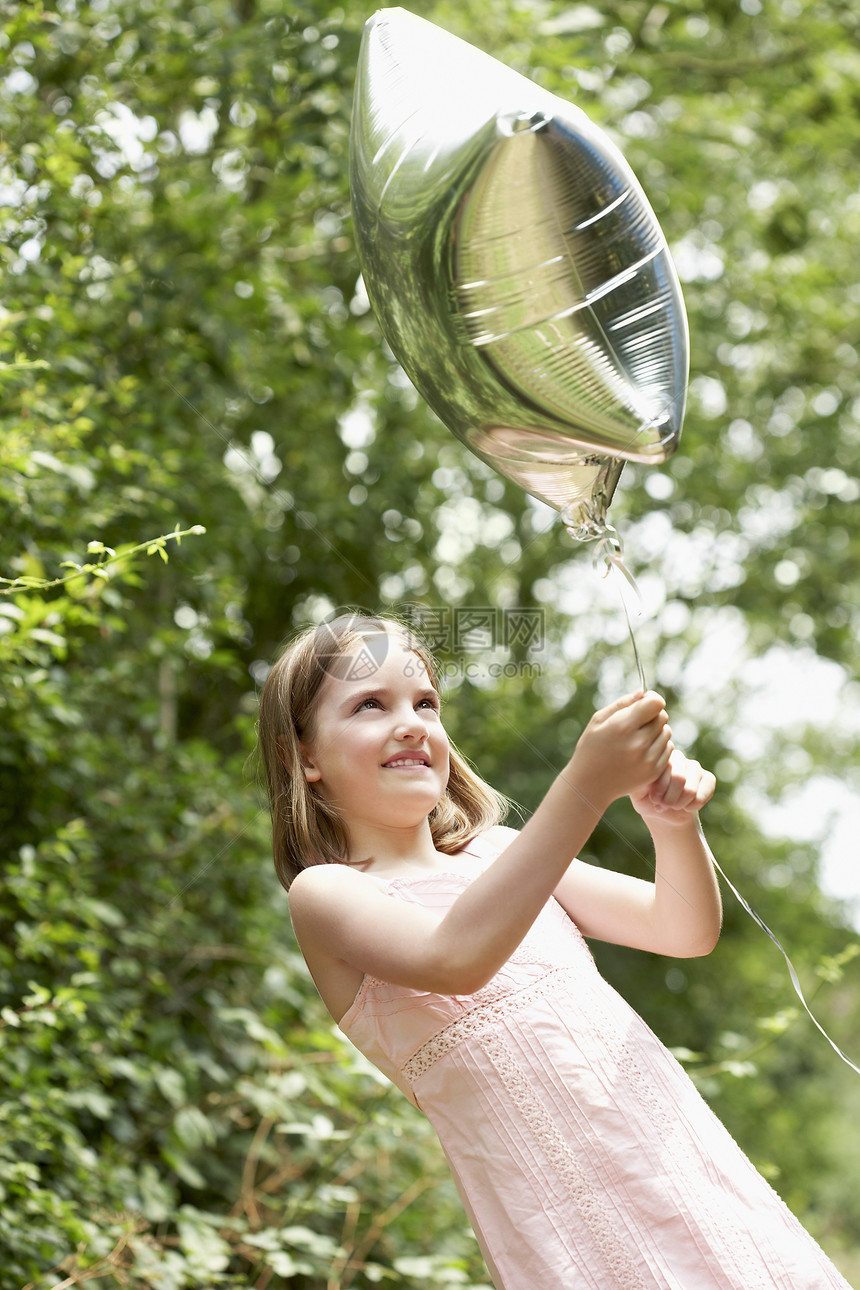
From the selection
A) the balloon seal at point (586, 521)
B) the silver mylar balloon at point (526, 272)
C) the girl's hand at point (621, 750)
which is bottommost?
the girl's hand at point (621, 750)

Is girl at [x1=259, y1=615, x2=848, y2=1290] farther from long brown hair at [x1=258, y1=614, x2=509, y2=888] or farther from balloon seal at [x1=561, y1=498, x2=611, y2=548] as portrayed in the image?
balloon seal at [x1=561, y1=498, x2=611, y2=548]

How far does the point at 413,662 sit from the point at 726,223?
184 inches

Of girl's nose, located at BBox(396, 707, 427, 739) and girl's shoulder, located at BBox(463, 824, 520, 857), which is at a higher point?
girl's nose, located at BBox(396, 707, 427, 739)

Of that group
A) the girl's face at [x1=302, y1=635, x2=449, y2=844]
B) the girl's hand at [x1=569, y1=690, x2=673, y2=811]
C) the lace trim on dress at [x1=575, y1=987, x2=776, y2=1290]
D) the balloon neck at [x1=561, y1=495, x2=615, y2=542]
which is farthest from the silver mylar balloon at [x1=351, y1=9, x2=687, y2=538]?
the lace trim on dress at [x1=575, y1=987, x2=776, y2=1290]

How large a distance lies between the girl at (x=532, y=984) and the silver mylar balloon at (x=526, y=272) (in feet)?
0.82

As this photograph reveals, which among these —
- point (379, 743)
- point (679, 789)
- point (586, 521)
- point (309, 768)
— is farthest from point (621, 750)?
point (309, 768)

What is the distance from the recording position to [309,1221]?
8.24 feet

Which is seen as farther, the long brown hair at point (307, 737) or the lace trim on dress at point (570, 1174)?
the long brown hair at point (307, 737)

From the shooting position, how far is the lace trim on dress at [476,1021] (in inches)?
40.7

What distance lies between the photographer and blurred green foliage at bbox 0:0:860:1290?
1.91m

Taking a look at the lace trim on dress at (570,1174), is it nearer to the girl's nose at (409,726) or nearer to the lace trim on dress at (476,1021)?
the lace trim on dress at (476,1021)

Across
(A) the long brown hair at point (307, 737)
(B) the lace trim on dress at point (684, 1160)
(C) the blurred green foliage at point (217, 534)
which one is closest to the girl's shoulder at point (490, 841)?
(A) the long brown hair at point (307, 737)

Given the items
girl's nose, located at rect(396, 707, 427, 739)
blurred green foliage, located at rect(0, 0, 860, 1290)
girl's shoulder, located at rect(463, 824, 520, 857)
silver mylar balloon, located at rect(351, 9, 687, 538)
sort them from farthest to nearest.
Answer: blurred green foliage, located at rect(0, 0, 860, 1290), girl's shoulder, located at rect(463, 824, 520, 857), girl's nose, located at rect(396, 707, 427, 739), silver mylar balloon, located at rect(351, 9, 687, 538)

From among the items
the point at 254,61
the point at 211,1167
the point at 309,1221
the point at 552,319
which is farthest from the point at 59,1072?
the point at 254,61
